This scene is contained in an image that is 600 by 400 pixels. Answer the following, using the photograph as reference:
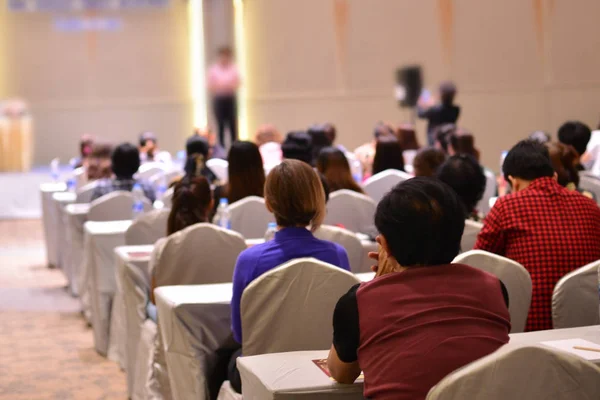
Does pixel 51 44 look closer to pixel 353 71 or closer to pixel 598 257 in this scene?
pixel 353 71

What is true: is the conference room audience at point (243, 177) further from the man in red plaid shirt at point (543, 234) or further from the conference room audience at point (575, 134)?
the conference room audience at point (575, 134)

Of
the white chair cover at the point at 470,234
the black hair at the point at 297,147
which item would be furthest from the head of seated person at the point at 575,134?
the white chair cover at the point at 470,234

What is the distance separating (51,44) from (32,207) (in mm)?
3541

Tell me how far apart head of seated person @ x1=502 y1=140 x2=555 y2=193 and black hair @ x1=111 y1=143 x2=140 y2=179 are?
10.8ft

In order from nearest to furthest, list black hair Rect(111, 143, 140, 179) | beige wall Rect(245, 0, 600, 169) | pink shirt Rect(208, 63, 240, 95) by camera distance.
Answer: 1. black hair Rect(111, 143, 140, 179)
2. beige wall Rect(245, 0, 600, 169)
3. pink shirt Rect(208, 63, 240, 95)

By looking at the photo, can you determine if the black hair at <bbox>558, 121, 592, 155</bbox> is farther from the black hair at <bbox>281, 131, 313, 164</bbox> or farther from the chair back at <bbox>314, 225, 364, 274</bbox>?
the chair back at <bbox>314, 225, 364, 274</bbox>

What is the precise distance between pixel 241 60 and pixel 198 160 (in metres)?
9.63

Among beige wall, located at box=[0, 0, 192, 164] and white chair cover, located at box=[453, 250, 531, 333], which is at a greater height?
beige wall, located at box=[0, 0, 192, 164]

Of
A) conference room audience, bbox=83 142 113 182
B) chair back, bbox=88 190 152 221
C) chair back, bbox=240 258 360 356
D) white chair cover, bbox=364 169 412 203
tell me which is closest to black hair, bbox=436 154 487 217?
chair back, bbox=240 258 360 356

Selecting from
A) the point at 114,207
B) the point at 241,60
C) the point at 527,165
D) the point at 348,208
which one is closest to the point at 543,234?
the point at 527,165

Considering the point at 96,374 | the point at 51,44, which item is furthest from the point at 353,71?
the point at 96,374

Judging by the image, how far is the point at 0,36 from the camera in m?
15.5

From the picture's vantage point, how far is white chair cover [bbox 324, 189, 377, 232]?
5.14 meters

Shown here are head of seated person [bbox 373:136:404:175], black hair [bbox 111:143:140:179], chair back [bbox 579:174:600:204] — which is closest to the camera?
chair back [bbox 579:174:600:204]
